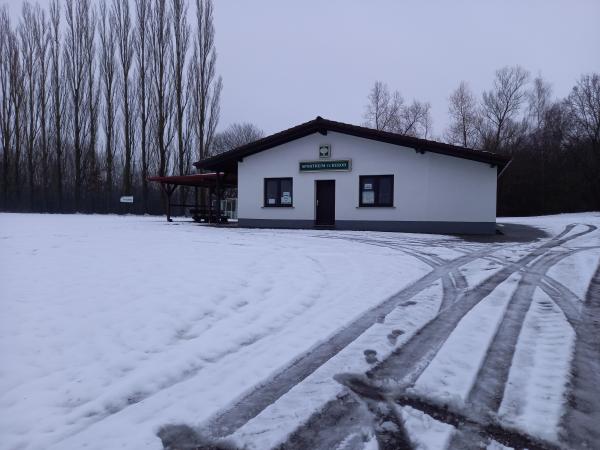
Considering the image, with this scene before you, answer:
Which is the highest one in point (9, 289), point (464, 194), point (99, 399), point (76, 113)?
point (76, 113)

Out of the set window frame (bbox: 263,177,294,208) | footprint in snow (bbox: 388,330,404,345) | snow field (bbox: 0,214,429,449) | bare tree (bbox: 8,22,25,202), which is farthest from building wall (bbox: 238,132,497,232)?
bare tree (bbox: 8,22,25,202)

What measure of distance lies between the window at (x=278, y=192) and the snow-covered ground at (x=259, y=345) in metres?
11.6

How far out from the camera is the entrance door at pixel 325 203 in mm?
18641

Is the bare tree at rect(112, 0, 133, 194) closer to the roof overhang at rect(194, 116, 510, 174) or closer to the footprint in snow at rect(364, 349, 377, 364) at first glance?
the roof overhang at rect(194, 116, 510, 174)

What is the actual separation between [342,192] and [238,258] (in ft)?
34.2

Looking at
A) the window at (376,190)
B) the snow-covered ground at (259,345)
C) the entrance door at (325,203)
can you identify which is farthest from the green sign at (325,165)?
the snow-covered ground at (259,345)

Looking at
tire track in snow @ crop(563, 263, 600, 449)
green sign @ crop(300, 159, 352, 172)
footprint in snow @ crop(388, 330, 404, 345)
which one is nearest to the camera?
tire track in snow @ crop(563, 263, 600, 449)

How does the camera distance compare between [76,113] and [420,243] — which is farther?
[76,113]

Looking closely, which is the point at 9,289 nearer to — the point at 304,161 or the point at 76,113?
the point at 304,161

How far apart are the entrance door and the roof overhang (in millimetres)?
2424

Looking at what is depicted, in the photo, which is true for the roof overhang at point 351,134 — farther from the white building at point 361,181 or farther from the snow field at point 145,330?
the snow field at point 145,330

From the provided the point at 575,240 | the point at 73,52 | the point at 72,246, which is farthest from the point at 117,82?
the point at 575,240

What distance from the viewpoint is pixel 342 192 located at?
59.6 feet

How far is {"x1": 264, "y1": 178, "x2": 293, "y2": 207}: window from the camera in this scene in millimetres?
19375
